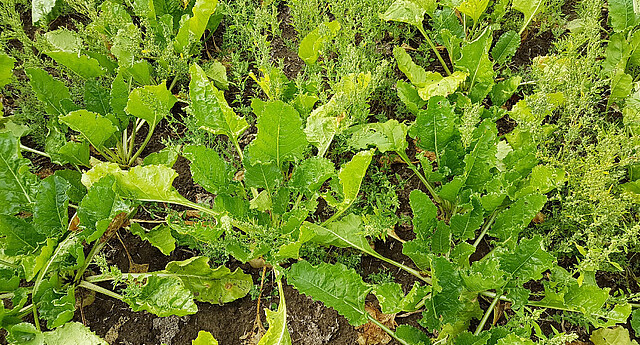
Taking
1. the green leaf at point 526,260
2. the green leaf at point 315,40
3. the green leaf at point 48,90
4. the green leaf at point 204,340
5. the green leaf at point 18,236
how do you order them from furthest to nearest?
the green leaf at point 315,40
the green leaf at point 48,90
the green leaf at point 18,236
the green leaf at point 526,260
the green leaf at point 204,340

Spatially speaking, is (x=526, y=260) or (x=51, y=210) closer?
(x=526, y=260)

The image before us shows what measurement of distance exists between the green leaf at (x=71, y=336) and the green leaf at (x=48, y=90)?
1.11 m

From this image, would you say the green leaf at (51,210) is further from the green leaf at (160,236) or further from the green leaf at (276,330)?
the green leaf at (276,330)

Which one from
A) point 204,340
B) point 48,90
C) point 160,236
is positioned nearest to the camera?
point 204,340

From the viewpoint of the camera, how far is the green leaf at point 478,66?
2369mm

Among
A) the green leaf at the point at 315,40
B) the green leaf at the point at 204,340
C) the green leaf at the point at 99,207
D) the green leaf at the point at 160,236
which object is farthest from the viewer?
the green leaf at the point at 315,40

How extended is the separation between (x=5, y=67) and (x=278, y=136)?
155 cm

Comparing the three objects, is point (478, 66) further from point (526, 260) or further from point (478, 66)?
point (526, 260)

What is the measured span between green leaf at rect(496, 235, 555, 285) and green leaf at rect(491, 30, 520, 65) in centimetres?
126

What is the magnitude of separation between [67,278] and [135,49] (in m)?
1.26

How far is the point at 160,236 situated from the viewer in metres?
2.11

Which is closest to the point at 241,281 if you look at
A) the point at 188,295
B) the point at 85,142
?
the point at 188,295

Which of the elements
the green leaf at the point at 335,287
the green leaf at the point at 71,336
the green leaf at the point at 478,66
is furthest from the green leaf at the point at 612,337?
the green leaf at the point at 71,336

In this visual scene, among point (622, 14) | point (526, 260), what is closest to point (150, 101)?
point (526, 260)
